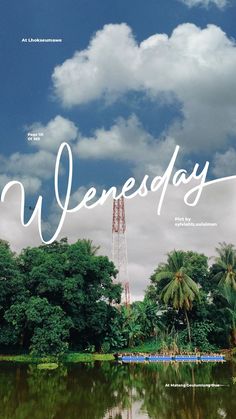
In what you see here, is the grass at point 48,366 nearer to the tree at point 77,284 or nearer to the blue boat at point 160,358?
the tree at point 77,284

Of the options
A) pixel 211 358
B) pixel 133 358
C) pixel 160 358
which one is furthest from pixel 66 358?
pixel 211 358

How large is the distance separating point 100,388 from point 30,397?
104 inches

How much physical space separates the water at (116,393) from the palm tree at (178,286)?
8.96 metres

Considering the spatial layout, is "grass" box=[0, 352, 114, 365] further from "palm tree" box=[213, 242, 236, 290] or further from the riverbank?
"palm tree" box=[213, 242, 236, 290]

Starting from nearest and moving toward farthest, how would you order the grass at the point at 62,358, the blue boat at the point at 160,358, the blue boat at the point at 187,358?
the grass at the point at 62,358
the blue boat at the point at 160,358
the blue boat at the point at 187,358

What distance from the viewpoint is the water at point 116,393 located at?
12.4m

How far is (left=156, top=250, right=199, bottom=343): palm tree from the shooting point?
1246 inches

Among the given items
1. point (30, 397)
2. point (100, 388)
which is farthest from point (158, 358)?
point (30, 397)

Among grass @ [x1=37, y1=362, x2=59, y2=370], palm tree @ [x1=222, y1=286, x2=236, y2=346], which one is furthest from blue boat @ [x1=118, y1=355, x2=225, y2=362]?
palm tree @ [x1=222, y1=286, x2=236, y2=346]

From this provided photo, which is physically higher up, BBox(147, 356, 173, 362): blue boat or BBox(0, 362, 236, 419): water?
BBox(0, 362, 236, 419): water

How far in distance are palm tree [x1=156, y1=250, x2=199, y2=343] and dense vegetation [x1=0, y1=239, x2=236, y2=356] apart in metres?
0.07

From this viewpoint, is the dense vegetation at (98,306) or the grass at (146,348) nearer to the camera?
the dense vegetation at (98,306)

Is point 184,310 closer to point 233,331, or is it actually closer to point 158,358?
point 233,331

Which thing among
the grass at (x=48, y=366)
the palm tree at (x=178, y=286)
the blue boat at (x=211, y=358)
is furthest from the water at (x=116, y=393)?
the palm tree at (x=178, y=286)
